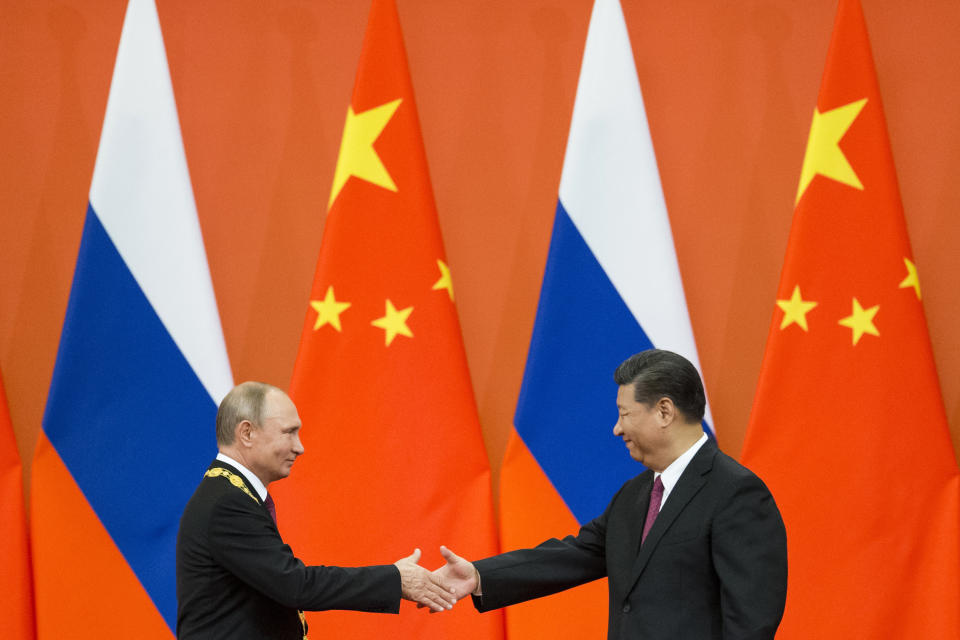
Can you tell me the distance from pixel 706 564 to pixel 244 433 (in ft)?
3.56

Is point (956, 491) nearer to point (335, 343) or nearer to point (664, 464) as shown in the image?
point (664, 464)

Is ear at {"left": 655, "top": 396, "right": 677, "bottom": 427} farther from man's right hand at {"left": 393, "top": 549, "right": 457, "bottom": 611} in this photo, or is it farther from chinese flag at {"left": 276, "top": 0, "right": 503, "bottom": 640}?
chinese flag at {"left": 276, "top": 0, "right": 503, "bottom": 640}

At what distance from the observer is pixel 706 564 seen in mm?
2055

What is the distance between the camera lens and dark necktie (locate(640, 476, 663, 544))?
218 centimetres

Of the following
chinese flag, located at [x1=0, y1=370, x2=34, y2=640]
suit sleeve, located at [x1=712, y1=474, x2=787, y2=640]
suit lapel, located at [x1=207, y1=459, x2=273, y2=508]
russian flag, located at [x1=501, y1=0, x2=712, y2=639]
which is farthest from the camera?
russian flag, located at [x1=501, y1=0, x2=712, y2=639]

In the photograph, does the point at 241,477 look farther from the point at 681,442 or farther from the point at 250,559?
the point at 681,442

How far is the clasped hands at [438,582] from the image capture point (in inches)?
95.7

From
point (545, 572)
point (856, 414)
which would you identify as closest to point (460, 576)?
point (545, 572)

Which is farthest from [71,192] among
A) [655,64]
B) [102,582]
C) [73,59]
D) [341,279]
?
[655,64]

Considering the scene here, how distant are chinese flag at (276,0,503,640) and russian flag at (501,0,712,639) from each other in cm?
17

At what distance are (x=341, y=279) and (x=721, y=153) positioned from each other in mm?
1549

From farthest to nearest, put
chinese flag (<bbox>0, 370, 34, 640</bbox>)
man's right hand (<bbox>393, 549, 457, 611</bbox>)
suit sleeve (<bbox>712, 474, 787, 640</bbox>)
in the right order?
chinese flag (<bbox>0, 370, 34, 640</bbox>) < man's right hand (<bbox>393, 549, 457, 611</bbox>) < suit sleeve (<bbox>712, 474, 787, 640</bbox>)

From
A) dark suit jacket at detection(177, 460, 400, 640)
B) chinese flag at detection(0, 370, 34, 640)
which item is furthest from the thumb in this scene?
chinese flag at detection(0, 370, 34, 640)

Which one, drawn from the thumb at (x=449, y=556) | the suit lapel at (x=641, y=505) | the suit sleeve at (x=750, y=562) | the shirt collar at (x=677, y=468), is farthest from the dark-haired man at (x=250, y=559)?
the suit sleeve at (x=750, y=562)
